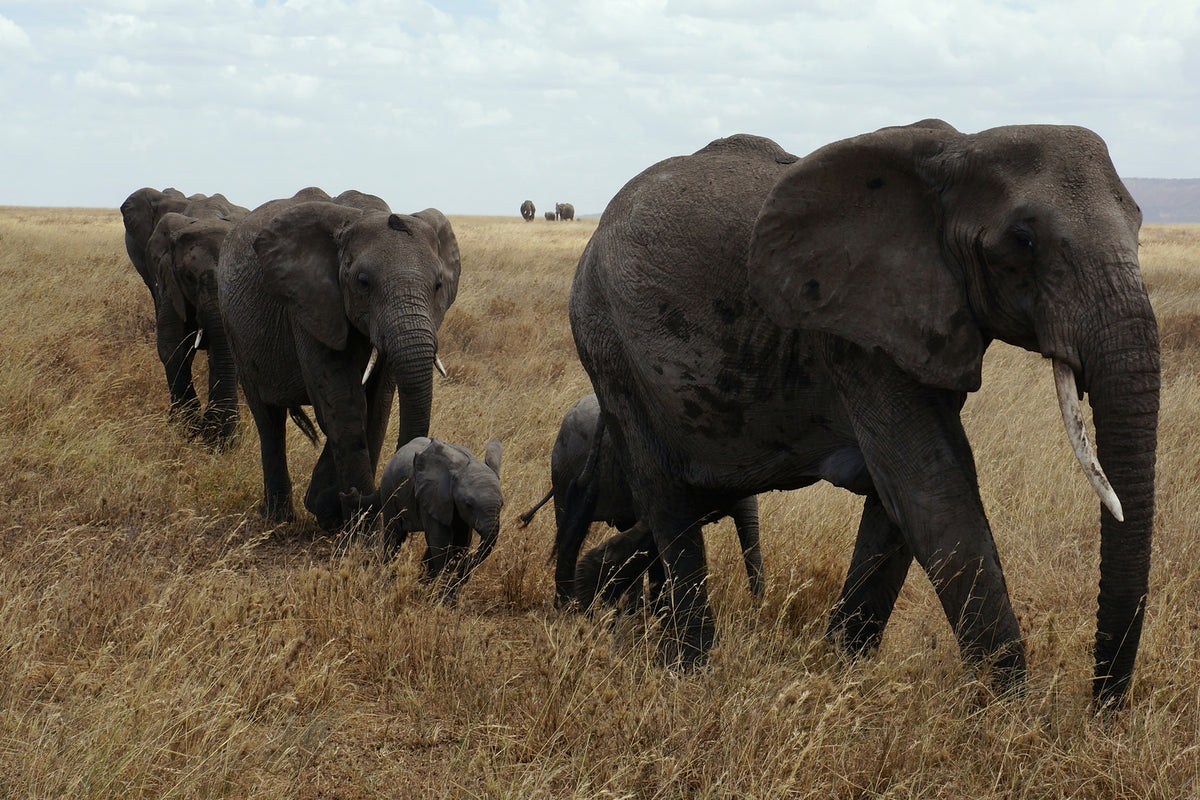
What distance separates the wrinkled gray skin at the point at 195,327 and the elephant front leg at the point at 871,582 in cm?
570

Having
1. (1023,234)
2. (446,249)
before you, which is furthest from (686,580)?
(446,249)

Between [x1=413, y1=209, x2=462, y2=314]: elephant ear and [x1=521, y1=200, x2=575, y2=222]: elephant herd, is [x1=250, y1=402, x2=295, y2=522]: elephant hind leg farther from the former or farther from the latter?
[x1=521, y1=200, x2=575, y2=222]: elephant herd

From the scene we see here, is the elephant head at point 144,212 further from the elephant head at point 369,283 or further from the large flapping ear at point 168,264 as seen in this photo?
the elephant head at point 369,283

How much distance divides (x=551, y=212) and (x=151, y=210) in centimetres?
6264

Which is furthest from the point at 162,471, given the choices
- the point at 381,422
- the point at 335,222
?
the point at 335,222

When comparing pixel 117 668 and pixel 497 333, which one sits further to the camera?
pixel 497 333

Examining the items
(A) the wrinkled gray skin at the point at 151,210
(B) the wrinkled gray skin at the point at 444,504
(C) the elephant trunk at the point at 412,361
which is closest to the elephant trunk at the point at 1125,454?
(B) the wrinkled gray skin at the point at 444,504

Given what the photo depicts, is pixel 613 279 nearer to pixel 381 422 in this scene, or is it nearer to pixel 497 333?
pixel 381 422

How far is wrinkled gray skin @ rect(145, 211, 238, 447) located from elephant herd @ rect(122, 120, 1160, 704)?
2742 mm

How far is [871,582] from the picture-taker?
14.7 ft

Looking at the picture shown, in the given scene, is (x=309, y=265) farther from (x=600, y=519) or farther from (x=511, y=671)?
(x=511, y=671)

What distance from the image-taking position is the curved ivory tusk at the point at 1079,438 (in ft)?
9.80

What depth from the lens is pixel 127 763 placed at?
323 cm

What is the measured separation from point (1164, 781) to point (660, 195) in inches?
105
